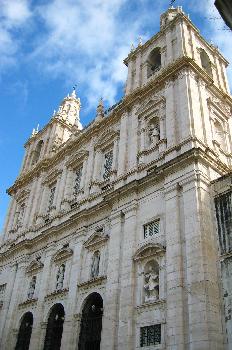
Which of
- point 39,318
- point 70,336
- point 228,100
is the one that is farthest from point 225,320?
point 228,100

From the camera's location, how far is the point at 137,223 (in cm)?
2020

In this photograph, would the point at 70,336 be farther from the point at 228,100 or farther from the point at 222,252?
the point at 228,100

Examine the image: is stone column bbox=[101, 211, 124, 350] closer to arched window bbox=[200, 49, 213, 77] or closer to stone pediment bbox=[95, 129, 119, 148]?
stone pediment bbox=[95, 129, 119, 148]

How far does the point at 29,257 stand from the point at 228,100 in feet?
55.8

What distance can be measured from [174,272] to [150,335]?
2.74 meters

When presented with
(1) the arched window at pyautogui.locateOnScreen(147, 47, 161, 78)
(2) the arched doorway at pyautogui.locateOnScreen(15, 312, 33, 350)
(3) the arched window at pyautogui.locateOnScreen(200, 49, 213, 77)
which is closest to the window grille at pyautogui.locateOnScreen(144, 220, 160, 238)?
(2) the arched doorway at pyautogui.locateOnScreen(15, 312, 33, 350)

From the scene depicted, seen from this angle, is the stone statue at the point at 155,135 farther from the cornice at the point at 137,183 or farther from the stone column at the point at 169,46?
the stone column at the point at 169,46

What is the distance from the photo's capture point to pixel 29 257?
27.4 metres

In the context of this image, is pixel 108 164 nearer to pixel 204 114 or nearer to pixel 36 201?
pixel 204 114

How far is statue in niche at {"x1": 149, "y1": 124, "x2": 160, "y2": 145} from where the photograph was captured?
23.3 metres

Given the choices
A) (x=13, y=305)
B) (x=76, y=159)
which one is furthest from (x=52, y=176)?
(x=13, y=305)

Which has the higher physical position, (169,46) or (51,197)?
(169,46)

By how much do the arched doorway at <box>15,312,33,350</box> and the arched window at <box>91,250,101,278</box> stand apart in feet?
18.9

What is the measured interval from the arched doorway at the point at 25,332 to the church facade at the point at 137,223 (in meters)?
0.07
